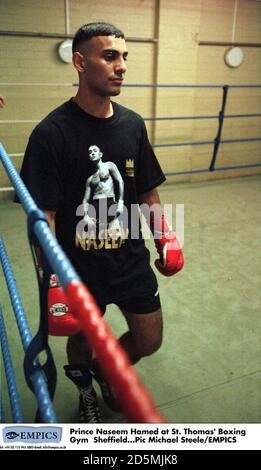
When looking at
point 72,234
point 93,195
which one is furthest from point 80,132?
point 72,234

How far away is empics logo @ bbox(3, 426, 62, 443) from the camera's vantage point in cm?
74

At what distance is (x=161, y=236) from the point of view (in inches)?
59.1

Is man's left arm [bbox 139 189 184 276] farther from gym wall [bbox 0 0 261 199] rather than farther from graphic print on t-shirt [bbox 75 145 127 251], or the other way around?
gym wall [bbox 0 0 261 199]

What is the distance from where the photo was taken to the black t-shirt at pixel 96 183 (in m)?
1.16

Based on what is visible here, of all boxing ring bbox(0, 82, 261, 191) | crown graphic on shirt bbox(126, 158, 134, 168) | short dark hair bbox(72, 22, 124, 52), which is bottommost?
boxing ring bbox(0, 82, 261, 191)

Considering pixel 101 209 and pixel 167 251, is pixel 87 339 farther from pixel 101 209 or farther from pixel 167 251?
pixel 167 251

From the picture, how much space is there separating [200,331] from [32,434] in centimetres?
138

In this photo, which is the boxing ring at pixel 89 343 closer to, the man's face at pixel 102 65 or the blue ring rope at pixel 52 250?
the blue ring rope at pixel 52 250

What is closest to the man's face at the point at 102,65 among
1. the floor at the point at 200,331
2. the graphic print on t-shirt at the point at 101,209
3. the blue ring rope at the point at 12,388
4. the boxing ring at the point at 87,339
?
the graphic print on t-shirt at the point at 101,209

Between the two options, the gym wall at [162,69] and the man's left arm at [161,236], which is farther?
the gym wall at [162,69]

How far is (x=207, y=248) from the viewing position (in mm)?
2971

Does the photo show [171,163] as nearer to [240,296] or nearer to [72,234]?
[240,296]

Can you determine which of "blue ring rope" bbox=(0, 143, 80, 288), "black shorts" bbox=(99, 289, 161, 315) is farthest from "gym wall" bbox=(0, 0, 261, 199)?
"blue ring rope" bbox=(0, 143, 80, 288)

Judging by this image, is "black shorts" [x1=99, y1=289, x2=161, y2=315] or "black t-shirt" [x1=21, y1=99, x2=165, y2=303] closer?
"black t-shirt" [x1=21, y1=99, x2=165, y2=303]
